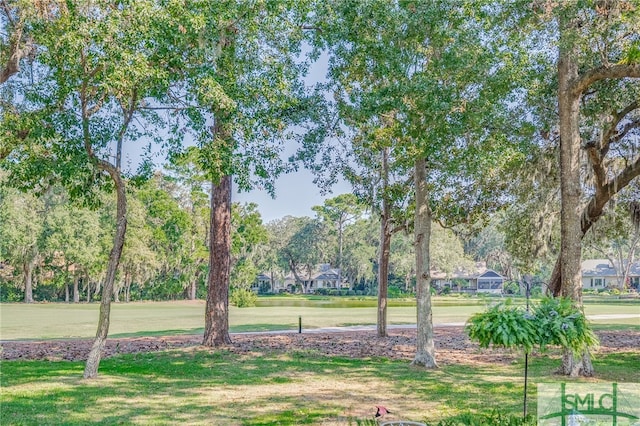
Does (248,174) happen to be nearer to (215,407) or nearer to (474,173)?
(215,407)

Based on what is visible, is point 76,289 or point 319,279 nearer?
point 76,289

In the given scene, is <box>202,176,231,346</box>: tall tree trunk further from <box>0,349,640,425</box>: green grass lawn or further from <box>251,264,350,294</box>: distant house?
<box>251,264,350,294</box>: distant house

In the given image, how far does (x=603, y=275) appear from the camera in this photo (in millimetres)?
57344

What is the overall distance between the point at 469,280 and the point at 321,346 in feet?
167

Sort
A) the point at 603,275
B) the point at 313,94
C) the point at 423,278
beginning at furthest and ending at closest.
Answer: the point at 603,275 < the point at 313,94 < the point at 423,278

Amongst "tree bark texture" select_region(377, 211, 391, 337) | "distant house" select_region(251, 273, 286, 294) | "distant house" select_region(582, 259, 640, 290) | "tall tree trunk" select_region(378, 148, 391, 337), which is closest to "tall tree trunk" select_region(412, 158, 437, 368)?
"tall tree trunk" select_region(378, 148, 391, 337)

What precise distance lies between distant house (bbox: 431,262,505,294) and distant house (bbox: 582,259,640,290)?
9284 mm

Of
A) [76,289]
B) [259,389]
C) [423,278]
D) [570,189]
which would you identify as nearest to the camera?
[259,389]

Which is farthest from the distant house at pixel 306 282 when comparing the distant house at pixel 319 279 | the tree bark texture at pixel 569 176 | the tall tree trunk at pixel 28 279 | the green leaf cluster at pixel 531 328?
the green leaf cluster at pixel 531 328

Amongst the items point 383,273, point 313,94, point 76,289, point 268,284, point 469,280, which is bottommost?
point 268,284

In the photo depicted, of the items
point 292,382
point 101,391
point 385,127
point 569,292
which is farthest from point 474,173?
point 101,391

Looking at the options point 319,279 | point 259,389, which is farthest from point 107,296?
point 319,279

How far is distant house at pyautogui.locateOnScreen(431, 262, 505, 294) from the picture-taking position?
58031 mm

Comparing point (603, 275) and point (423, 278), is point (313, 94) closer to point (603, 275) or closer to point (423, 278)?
point (423, 278)
